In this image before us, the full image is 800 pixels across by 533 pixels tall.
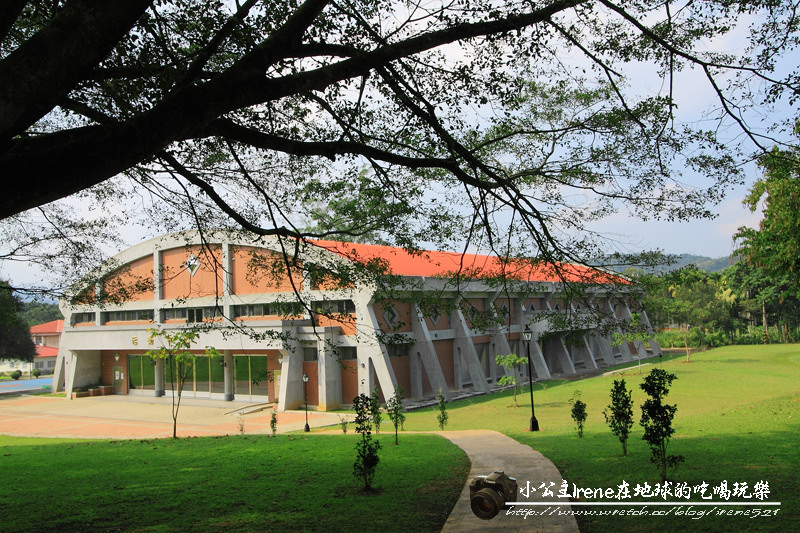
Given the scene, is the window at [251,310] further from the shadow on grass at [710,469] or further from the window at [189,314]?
the shadow on grass at [710,469]

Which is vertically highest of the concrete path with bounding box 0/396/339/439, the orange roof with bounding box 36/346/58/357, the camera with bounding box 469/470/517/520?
the orange roof with bounding box 36/346/58/357

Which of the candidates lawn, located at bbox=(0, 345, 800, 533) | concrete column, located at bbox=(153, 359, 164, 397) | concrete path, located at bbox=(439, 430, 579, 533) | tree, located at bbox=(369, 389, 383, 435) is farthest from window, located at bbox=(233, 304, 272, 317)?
tree, located at bbox=(369, 389, 383, 435)

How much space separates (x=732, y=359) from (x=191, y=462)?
3965 cm

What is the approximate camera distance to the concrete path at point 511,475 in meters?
7.30

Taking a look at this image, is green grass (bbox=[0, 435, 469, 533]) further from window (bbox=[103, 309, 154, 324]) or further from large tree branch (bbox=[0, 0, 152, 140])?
window (bbox=[103, 309, 154, 324])

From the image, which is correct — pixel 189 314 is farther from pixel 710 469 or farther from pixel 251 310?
pixel 710 469

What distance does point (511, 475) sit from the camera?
10.4 metres

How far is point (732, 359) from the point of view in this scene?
4109cm

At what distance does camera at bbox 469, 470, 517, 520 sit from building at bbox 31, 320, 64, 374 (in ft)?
219

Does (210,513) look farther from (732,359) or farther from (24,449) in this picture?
(732,359)

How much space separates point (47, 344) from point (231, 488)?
7222 cm

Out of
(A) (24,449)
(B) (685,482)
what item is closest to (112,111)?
(B) (685,482)

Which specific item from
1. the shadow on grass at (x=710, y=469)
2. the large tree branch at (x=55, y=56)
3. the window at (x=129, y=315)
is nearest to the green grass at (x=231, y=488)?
the shadow on grass at (x=710, y=469)

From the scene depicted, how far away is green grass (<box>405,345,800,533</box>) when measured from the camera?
7473 mm
